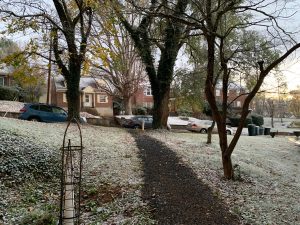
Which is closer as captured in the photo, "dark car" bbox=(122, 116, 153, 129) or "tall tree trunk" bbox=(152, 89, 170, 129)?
"tall tree trunk" bbox=(152, 89, 170, 129)

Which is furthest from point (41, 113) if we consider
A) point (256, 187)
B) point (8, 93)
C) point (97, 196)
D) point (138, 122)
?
point (256, 187)

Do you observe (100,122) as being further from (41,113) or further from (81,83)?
(81,83)

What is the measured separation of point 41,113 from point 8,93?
59.2 feet

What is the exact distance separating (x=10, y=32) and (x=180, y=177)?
12965 mm

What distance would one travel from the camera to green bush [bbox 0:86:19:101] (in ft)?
127

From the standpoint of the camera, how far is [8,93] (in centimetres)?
3897

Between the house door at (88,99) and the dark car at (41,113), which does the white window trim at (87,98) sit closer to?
the house door at (88,99)

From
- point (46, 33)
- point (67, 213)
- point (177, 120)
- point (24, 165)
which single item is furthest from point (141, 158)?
point (177, 120)

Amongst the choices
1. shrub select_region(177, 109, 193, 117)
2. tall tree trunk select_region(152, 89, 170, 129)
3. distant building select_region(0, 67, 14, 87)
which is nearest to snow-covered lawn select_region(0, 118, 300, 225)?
tall tree trunk select_region(152, 89, 170, 129)

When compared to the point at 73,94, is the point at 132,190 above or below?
below

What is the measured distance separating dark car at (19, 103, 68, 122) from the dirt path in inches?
595

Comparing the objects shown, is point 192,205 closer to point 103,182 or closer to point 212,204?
point 212,204

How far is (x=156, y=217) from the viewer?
5.95 m

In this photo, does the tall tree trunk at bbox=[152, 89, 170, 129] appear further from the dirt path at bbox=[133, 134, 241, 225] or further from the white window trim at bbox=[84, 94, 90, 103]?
the white window trim at bbox=[84, 94, 90, 103]
